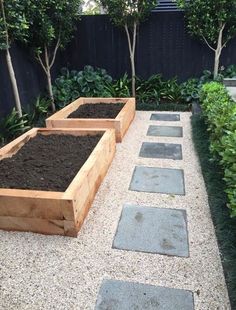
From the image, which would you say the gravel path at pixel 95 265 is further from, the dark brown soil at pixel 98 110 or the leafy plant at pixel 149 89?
the leafy plant at pixel 149 89

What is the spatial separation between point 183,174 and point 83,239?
154 centimetres

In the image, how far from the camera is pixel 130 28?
629 centimetres

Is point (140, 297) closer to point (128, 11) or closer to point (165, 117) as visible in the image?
point (165, 117)

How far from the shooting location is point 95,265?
1.99m

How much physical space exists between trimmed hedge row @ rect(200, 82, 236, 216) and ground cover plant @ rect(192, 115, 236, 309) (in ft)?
0.51

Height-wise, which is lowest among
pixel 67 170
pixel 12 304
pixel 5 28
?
pixel 12 304

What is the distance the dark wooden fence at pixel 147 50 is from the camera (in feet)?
20.8

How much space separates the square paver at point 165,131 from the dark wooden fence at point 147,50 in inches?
94.6

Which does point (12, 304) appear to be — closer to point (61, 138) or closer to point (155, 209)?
point (155, 209)

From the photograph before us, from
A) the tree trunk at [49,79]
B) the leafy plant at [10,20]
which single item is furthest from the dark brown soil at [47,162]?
the tree trunk at [49,79]

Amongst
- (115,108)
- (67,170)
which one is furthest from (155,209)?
(115,108)

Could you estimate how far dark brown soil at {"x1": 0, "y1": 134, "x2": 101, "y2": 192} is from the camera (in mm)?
2592

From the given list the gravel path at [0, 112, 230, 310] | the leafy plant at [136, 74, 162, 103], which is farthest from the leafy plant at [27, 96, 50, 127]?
the gravel path at [0, 112, 230, 310]

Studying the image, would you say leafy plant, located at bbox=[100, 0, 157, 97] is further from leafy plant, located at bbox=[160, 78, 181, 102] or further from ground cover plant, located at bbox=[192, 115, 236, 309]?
ground cover plant, located at bbox=[192, 115, 236, 309]
